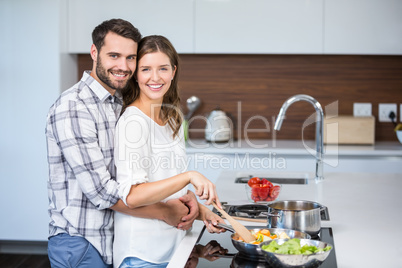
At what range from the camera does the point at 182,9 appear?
12.8ft

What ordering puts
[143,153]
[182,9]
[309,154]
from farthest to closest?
[182,9] < [309,154] < [143,153]

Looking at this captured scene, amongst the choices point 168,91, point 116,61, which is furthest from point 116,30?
point 168,91

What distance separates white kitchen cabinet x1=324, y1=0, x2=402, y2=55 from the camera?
379 cm

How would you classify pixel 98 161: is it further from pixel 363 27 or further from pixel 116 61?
pixel 363 27

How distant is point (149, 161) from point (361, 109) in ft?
9.66

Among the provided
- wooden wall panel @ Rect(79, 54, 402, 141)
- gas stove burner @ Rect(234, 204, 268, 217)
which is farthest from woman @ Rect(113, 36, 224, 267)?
wooden wall panel @ Rect(79, 54, 402, 141)

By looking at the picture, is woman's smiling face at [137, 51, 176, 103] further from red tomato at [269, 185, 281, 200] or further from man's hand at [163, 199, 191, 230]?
red tomato at [269, 185, 281, 200]

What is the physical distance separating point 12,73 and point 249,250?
→ 3.09m

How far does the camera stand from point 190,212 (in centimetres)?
174

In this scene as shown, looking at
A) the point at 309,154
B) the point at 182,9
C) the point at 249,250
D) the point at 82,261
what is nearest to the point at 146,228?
the point at 82,261

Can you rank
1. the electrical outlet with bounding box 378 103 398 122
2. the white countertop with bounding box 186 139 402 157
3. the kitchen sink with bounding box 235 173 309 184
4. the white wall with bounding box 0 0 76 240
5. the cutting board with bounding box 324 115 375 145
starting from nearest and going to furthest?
the kitchen sink with bounding box 235 173 309 184 → the white countertop with bounding box 186 139 402 157 → the cutting board with bounding box 324 115 375 145 → the white wall with bounding box 0 0 76 240 → the electrical outlet with bounding box 378 103 398 122

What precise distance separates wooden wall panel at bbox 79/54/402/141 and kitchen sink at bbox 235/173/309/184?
4.45 ft

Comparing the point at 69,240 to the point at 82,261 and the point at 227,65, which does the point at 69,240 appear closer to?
→ the point at 82,261

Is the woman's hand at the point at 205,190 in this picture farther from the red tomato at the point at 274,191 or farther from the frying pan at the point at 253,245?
the red tomato at the point at 274,191
